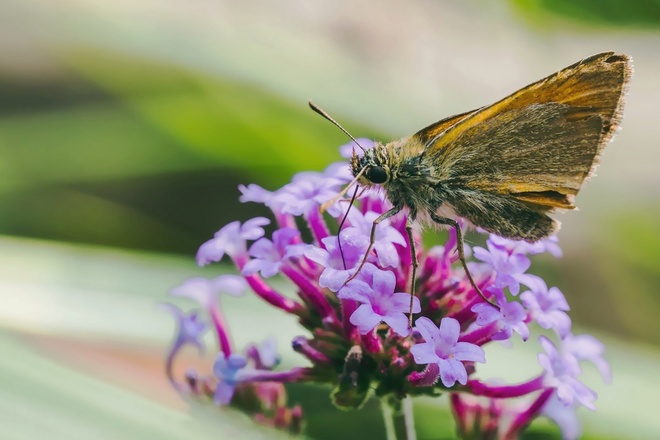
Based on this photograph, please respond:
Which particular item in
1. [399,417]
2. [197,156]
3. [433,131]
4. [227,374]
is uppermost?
[197,156]

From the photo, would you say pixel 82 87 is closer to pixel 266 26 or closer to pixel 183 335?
pixel 266 26

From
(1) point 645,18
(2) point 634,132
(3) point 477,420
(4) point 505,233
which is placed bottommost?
(3) point 477,420

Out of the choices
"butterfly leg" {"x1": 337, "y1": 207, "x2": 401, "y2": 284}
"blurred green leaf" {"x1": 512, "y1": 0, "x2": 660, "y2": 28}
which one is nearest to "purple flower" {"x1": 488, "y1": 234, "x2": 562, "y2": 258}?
"butterfly leg" {"x1": 337, "y1": 207, "x2": 401, "y2": 284}

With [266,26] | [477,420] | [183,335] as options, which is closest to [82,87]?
[266,26]

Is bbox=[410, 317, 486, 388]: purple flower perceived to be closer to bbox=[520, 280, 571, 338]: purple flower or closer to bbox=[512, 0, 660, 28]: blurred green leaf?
bbox=[520, 280, 571, 338]: purple flower

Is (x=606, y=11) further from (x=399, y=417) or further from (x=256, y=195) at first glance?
(x=399, y=417)

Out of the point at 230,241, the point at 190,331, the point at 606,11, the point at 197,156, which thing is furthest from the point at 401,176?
the point at 197,156

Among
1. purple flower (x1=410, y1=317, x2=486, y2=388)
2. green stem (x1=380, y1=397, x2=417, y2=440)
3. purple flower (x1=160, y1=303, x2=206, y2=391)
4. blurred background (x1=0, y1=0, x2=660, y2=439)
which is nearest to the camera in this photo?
purple flower (x1=410, y1=317, x2=486, y2=388)

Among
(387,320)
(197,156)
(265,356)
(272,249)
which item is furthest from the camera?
(197,156)
